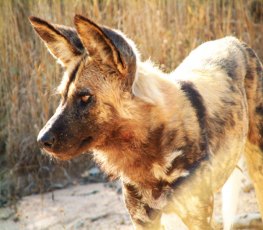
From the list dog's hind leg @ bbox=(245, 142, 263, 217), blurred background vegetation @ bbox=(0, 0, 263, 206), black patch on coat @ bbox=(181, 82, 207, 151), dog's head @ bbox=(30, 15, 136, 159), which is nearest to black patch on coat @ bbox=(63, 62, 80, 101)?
dog's head @ bbox=(30, 15, 136, 159)

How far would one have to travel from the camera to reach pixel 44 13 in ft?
15.0

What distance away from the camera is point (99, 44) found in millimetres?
2332

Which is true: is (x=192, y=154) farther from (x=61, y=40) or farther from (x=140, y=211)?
(x=61, y=40)

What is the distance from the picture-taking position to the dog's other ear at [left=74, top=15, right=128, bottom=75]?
7.40 ft

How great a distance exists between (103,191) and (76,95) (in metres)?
1.89

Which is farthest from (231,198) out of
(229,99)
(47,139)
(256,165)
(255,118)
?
(47,139)

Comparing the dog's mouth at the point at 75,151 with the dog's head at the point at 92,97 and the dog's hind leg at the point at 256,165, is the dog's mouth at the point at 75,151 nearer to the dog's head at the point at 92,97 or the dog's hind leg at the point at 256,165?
the dog's head at the point at 92,97

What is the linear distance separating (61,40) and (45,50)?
2030 millimetres

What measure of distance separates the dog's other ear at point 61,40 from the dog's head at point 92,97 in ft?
0.29

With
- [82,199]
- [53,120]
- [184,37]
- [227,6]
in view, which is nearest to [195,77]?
[53,120]

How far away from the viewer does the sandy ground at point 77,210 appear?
374 centimetres

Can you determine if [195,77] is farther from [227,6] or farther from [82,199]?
[227,6]

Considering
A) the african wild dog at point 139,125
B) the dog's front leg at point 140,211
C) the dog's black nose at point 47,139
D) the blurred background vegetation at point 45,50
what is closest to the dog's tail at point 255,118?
the african wild dog at point 139,125

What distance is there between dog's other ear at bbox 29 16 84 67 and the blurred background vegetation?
1.74 meters
